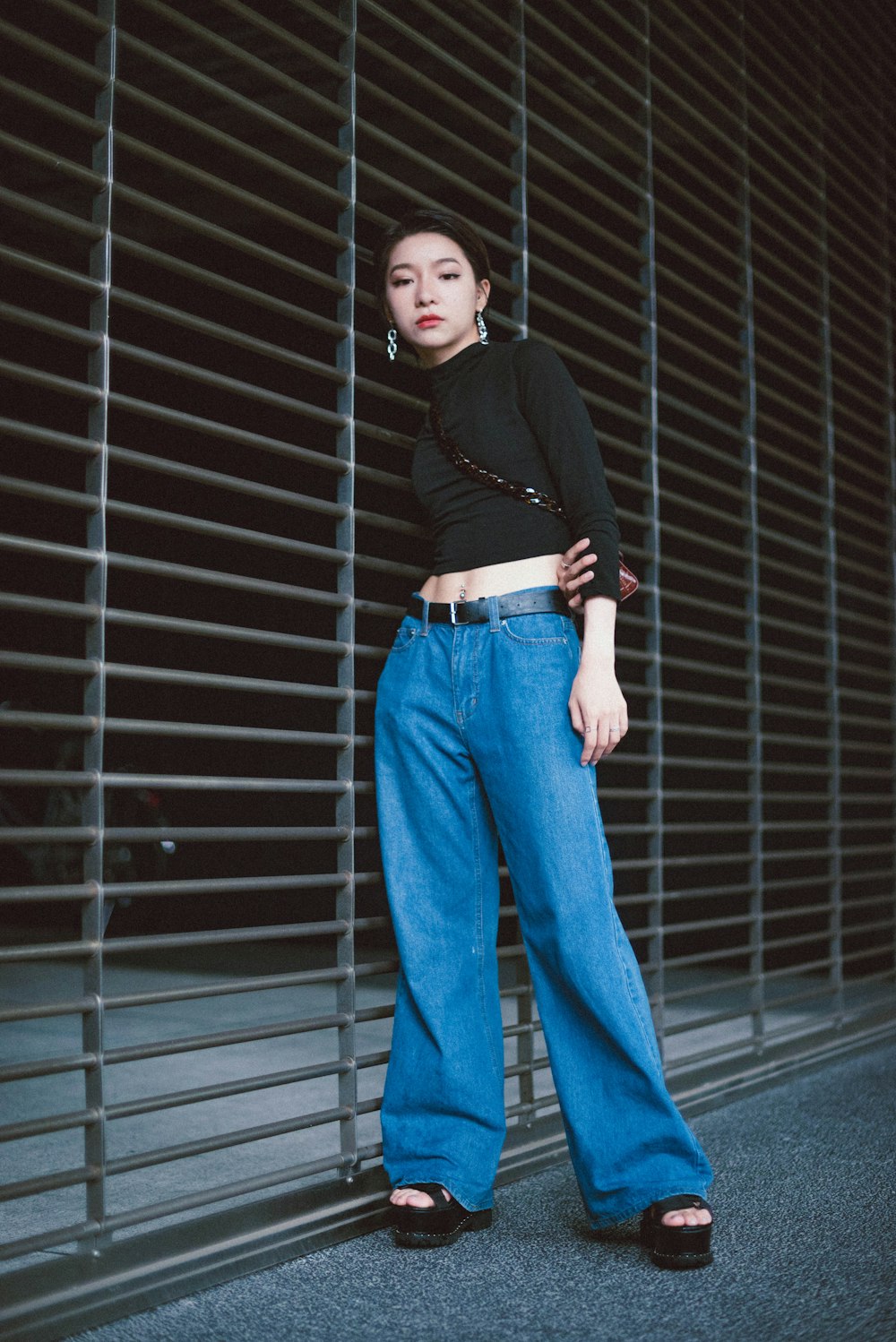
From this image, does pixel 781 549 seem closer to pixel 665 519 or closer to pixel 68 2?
pixel 665 519

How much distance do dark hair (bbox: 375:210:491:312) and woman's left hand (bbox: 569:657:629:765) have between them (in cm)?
82

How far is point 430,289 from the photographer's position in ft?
7.98

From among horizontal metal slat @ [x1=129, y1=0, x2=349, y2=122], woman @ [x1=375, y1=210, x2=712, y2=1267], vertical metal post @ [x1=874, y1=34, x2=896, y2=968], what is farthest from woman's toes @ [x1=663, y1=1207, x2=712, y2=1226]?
vertical metal post @ [x1=874, y1=34, x2=896, y2=968]

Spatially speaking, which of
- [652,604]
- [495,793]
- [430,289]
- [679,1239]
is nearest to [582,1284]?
[679,1239]

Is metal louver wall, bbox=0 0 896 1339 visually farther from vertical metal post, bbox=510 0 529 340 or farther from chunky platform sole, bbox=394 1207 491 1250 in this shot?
chunky platform sole, bbox=394 1207 491 1250

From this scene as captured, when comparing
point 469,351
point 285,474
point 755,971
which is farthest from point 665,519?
point 469,351

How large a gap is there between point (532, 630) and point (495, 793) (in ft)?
0.97

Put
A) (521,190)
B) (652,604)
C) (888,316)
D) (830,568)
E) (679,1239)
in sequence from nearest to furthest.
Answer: (679,1239) → (521,190) → (652,604) → (830,568) → (888,316)

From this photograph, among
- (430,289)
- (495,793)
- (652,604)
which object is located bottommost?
(495,793)

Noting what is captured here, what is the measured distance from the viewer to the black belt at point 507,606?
231cm

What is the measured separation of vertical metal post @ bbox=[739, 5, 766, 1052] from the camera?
12.7ft

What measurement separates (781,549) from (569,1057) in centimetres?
485

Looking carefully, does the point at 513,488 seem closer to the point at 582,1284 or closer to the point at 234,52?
the point at 234,52

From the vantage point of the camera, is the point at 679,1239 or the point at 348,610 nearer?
the point at 679,1239
